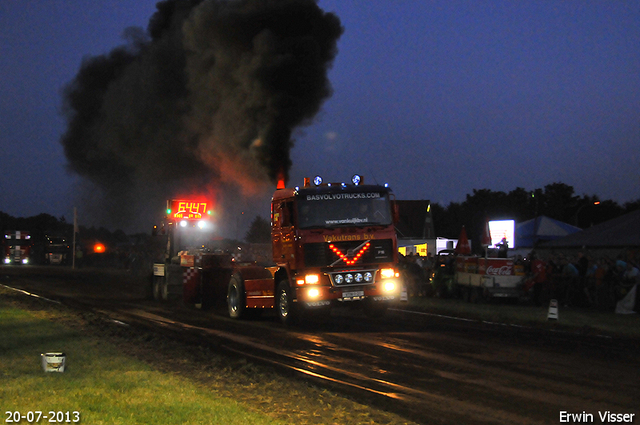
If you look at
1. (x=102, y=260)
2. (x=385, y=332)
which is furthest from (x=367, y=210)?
(x=102, y=260)

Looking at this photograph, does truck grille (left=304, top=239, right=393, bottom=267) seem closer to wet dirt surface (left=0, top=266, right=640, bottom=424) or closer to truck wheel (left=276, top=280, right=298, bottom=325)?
truck wheel (left=276, top=280, right=298, bottom=325)

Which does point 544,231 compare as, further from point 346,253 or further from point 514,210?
point 514,210

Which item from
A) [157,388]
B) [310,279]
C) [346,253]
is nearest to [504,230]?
[346,253]

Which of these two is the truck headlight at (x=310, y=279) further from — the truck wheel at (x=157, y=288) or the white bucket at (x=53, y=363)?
the truck wheel at (x=157, y=288)

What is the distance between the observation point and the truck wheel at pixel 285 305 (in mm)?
14719

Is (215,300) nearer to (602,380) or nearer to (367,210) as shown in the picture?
(367,210)

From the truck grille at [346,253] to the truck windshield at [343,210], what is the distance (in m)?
0.44

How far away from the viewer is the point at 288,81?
24.6 m

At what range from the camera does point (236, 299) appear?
672 inches

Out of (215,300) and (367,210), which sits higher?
(367,210)

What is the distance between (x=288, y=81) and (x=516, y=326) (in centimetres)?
Result: 1320

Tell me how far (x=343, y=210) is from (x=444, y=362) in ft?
18.5

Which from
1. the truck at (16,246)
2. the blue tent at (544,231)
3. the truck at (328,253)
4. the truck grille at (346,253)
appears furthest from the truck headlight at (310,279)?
the truck at (16,246)

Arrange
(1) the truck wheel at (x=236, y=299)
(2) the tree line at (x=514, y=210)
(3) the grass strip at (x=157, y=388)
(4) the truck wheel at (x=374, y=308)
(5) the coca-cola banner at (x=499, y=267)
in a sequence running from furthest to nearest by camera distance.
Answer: (2) the tree line at (x=514, y=210) → (5) the coca-cola banner at (x=499, y=267) → (1) the truck wheel at (x=236, y=299) → (4) the truck wheel at (x=374, y=308) → (3) the grass strip at (x=157, y=388)
